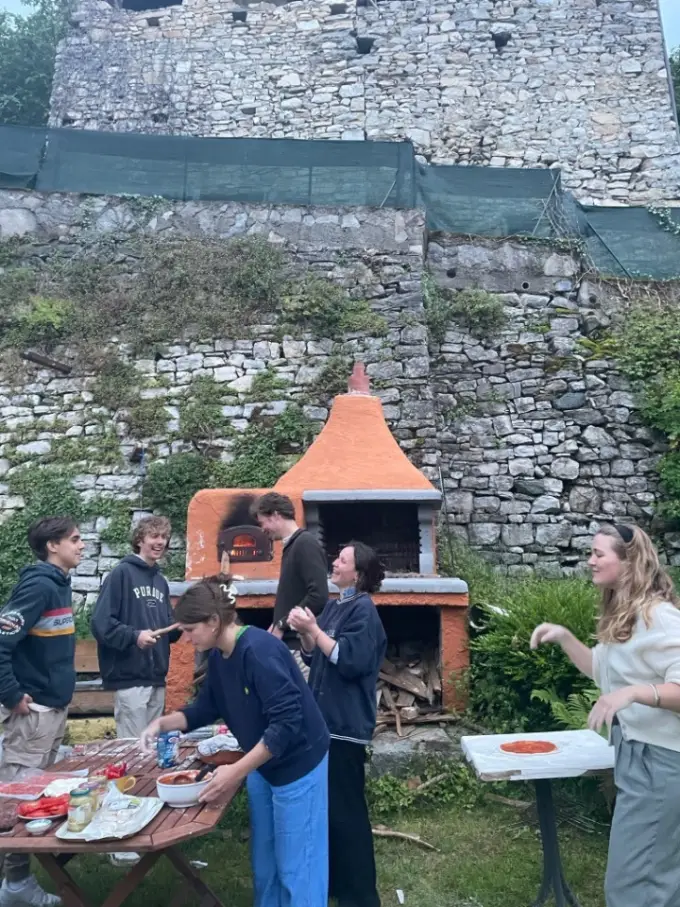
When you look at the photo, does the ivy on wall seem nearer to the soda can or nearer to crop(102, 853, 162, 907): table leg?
the soda can

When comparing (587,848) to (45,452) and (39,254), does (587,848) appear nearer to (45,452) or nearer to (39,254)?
(45,452)

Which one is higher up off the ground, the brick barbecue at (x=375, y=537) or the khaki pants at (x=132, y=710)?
the brick barbecue at (x=375, y=537)

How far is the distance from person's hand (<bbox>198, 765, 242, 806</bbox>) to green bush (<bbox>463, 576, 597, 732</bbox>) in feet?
7.84

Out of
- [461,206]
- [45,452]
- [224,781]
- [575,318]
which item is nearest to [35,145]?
[45,452]

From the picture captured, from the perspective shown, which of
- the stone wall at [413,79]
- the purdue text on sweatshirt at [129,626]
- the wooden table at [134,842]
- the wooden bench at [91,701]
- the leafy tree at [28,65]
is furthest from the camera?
the leafy tree at [28,65]

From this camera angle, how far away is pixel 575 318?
869 centimetres

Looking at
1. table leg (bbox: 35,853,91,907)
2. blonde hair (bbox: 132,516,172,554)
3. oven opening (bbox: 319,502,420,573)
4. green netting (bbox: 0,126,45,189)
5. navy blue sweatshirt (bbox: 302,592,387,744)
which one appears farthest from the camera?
green netting (bbox: 0,126,45,189)

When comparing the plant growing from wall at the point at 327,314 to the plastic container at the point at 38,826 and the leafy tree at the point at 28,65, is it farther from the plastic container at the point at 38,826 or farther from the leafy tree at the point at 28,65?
the leafy tree at the point at 28,65

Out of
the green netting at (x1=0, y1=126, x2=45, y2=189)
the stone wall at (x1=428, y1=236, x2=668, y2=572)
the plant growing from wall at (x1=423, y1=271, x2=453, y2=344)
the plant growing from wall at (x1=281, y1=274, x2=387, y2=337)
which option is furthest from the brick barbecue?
the green netting at (x1=0, y1=126, x2=45, y2=189)

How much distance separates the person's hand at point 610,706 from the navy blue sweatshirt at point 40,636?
7.83 ft

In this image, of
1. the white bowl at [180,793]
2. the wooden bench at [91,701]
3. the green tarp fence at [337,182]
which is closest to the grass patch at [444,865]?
the white bowl at [180,793]

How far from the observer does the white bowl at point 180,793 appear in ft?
7.80

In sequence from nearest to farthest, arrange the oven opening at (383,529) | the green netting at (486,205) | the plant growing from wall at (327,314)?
the oven opening at (383,529), the plant growing from wall at (327,314), the green netting at (486,205)

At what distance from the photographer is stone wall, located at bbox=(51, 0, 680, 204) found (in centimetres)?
1245
